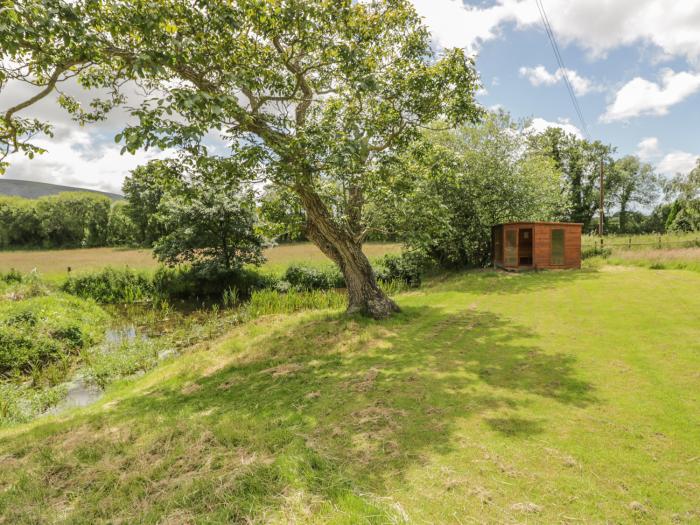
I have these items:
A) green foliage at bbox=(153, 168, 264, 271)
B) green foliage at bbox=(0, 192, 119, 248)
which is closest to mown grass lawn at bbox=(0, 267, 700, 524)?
green foliage at bbox=(153, 168, 264, 271)

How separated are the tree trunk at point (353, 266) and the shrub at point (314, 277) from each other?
9.04 meters

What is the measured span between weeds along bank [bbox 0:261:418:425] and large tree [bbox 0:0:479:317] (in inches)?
176

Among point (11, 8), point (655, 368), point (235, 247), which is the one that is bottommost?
point (655, 368)

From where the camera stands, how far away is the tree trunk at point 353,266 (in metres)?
9.96

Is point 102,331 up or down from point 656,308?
down

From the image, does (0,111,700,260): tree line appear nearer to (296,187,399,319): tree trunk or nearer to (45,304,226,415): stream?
(296,187,399,319): tree trunk

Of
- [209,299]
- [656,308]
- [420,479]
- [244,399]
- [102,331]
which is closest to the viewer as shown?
[420,479]

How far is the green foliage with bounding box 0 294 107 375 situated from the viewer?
9.06 meters

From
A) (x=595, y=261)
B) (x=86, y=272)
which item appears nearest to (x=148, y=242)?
(x=86, y=272)

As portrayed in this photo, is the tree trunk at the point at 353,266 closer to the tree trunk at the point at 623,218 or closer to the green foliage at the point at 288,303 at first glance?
the green foliage at the point at 288,303

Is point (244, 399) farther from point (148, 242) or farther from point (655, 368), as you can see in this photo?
point (148, 242)

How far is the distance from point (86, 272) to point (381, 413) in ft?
65.8

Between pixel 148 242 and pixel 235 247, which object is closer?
pixel 235 247

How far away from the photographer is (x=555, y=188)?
2141 centimetres
